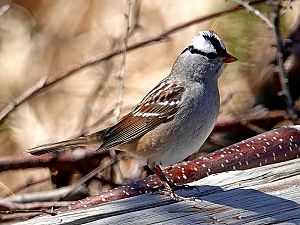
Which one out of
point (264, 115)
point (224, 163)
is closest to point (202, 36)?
point (224, 163)

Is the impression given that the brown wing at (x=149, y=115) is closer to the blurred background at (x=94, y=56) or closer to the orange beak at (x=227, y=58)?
the orange beak at (x=227, y=58)

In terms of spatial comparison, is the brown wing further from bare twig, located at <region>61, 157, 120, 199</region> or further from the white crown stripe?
bare twig, located at <region>61, 157, 120, 199</region>

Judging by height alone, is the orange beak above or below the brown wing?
above

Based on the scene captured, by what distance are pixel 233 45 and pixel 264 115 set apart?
46 centimetres

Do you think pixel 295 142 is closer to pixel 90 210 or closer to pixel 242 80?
pixel 90 210

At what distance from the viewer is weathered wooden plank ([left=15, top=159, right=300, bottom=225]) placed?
259 centimetres

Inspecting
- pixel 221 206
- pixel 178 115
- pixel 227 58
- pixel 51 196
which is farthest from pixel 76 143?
pixel 221 206

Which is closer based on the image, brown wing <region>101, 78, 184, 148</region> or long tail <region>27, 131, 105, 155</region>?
brown wing <region>101, 78, 184, 148</region>

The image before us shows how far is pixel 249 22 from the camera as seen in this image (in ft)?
17.0

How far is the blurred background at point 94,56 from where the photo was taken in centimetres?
554

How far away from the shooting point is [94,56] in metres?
5.98

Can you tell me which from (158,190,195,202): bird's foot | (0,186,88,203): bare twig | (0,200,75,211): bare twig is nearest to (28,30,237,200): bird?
(0,200,75,211): bare twig

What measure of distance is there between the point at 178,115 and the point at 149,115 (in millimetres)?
206

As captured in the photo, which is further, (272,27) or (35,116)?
(35,116)
